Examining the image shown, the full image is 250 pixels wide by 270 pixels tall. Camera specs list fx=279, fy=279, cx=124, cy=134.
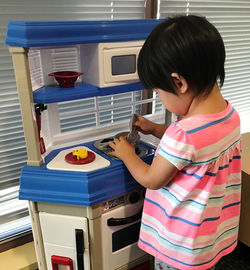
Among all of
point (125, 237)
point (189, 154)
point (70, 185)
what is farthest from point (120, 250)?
point (189, 154)

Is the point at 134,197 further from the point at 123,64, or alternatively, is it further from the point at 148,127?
the point at 123,64

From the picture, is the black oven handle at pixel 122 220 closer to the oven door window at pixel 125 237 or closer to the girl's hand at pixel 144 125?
the oven door window at pixel 125 237

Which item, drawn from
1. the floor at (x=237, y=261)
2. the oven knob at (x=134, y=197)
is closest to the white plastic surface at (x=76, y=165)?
the oven knob at (x=134, y=197)

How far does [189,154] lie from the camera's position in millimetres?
616

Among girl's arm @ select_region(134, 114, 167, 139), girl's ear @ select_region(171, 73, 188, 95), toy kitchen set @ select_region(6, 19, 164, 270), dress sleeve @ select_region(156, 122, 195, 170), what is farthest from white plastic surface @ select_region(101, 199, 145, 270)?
girl's ear @ select_region(171, 73, 188, 95)

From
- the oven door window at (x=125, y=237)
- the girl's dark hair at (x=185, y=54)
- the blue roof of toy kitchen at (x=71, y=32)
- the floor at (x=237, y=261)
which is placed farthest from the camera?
the floor at (x=237, y=261)

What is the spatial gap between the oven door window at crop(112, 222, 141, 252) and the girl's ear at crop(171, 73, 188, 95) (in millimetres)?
533

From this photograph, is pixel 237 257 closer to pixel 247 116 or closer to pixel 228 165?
pixel 228 165

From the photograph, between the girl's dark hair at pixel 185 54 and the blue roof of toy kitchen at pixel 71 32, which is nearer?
the girl's dark hair at pixel 185 54

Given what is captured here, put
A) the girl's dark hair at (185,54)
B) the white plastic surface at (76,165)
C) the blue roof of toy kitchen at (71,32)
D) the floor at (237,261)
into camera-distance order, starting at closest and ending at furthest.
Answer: the girl's dark hair at (185,54) < the blue roof of toy kitchen at (71,32) < the white plastic surface at (76,165) < the floor at (237,261)

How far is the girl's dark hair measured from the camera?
1.88 feet

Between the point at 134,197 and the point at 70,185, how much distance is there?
0.76 feet

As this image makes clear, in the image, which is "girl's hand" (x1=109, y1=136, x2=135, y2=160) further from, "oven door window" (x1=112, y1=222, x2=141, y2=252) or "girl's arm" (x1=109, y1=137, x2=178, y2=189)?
"oven door window" (x1=112, y1=222, x2=141, y2=252)

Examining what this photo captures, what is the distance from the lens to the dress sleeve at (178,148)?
24.1 inches
